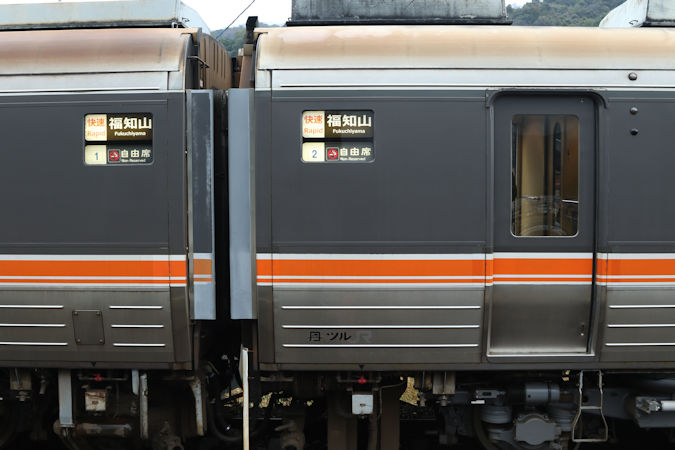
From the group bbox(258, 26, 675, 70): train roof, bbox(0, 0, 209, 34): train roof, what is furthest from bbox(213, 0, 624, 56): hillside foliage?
bbox(258, 26, 675, 70): train roof

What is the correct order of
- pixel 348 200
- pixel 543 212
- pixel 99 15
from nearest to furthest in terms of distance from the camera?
pixel 348 200 → pixel 543 212 → pixel 99 15

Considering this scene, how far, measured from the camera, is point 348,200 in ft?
14.6

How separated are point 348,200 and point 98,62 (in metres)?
2.08

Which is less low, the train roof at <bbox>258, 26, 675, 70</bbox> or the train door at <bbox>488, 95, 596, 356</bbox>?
the train roof at <bbox>258, 26, 675, 70</bbox>

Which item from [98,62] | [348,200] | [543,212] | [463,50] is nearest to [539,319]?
[543,212]

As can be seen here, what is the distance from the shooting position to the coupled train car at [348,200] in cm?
445

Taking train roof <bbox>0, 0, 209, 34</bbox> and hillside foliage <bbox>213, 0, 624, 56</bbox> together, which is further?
hillside foliage <bbox>213, 0, 624, 56</bbox>

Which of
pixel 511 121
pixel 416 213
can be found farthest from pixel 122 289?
pixel 511 121

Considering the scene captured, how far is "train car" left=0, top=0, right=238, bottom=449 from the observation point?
4.48 meters

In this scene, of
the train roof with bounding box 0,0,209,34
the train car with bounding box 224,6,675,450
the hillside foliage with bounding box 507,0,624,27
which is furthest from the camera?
the hillside foliage with bounding box 507,0,624,27

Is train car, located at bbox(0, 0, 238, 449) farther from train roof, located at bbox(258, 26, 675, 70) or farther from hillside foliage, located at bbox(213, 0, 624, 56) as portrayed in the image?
hillside foliage, located at bbox(213, 0, 624, 56)

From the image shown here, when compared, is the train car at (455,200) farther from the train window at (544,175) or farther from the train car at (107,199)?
the train car at (107,199)

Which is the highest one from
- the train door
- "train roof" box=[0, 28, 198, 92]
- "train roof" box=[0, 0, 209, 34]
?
"train roof" box=[0, 0, 209, 34]

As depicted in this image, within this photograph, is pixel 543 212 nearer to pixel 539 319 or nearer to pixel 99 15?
pixel 539 319
